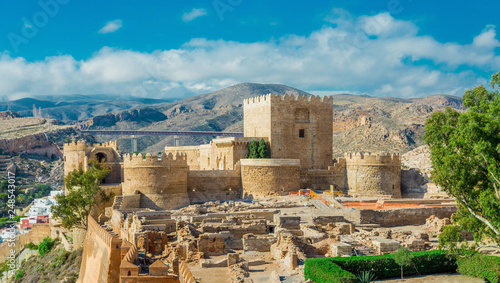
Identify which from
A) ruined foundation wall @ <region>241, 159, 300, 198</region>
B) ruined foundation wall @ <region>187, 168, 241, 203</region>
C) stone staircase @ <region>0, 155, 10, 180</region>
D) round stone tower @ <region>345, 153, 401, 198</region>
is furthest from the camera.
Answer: stone staircase @ <region>0, 155, 10, 180</region>

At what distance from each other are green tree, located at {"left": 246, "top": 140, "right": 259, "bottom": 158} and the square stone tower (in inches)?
56.4

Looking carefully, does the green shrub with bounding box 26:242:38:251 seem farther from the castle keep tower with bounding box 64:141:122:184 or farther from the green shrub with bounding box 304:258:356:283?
the green shrub with bounding box 304:258:356:283

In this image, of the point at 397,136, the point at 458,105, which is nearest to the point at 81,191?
the point at 397,136

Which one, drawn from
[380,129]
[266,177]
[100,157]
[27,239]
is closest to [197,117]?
[380,129]

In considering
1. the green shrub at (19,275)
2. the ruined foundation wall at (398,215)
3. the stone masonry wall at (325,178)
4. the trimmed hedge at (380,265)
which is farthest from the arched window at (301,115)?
the green shrub at (19,275)

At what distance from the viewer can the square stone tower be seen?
122ft

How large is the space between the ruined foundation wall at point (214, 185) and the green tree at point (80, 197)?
6.04 metres

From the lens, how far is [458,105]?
129000mm

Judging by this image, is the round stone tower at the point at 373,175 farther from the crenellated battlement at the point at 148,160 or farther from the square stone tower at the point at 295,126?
the crenellated battlement at the point at 148,160

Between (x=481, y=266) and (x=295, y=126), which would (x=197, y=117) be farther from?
(x=481, y=266)

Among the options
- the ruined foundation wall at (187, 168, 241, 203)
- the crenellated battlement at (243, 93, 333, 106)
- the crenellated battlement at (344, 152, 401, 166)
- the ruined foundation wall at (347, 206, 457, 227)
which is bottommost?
the ruined foundation wall at (347, 206, 457, 227)

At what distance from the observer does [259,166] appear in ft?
110

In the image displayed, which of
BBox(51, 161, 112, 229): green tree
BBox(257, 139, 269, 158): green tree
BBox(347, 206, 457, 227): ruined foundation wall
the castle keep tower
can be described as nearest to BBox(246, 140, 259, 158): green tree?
BBox(257, 139, 269, 158): green tree

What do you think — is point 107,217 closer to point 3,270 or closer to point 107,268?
point 107,268
